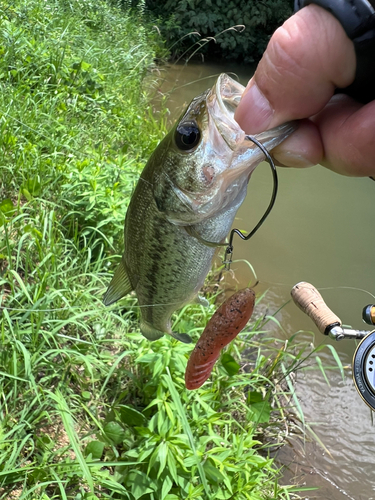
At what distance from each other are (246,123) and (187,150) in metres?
0.22

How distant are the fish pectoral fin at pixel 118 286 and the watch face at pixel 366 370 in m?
0.98

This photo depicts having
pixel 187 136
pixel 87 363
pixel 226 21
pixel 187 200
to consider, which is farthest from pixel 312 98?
pixel 226 21

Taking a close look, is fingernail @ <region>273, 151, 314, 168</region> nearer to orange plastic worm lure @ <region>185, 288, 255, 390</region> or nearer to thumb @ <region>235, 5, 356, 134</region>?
thumb @ <region>235, 5, 356, 134</region>

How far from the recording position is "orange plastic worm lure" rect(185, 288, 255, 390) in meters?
1.28

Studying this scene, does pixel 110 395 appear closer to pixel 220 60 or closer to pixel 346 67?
pixel 346 67

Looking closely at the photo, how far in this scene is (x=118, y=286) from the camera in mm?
1604

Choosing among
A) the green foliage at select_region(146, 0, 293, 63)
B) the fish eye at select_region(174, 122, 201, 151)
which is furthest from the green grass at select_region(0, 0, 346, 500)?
the green foliage at select_region(146, 0, 293, 63)

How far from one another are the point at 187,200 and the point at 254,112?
0.36 meters

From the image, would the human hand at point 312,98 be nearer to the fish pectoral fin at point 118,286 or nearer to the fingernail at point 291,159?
the fingernail at point 291,159

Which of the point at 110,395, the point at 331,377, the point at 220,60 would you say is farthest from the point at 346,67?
the point at 220,60

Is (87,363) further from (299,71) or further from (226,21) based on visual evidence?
(226,21)

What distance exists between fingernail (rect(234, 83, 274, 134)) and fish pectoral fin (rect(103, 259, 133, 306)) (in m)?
0.76

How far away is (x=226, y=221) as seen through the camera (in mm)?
1392

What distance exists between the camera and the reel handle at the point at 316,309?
1.68 meters
